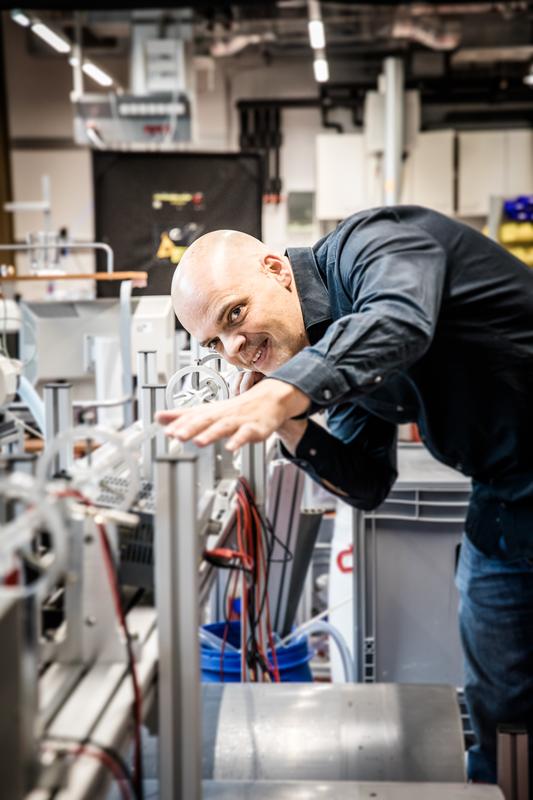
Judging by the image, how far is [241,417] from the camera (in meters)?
0.95

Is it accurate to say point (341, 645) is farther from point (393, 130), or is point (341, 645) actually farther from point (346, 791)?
point (393, 130)

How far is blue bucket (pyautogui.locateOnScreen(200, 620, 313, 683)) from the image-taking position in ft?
6.90

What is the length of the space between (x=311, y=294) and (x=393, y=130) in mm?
5195

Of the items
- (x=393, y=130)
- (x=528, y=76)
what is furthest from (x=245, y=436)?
(x=528, y=76)

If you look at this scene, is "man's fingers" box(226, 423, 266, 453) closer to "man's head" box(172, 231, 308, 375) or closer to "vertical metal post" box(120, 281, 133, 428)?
"man's head" box(172, 231, 308, 375)

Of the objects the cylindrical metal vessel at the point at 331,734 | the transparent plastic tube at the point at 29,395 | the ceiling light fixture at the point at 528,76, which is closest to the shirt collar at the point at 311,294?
the cylindrical metal vessel at the point at 331,734

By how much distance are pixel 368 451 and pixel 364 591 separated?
0.93 meters

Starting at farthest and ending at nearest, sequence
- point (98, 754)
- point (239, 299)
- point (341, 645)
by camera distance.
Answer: point (341, 645) → point (239, 299) → point (98, 754)

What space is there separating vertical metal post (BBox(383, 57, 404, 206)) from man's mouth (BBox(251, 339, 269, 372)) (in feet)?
16.2

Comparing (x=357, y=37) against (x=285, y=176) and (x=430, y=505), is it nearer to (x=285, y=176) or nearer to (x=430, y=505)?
(x=285, y=176)

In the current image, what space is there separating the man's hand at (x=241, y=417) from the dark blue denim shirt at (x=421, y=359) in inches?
0.8

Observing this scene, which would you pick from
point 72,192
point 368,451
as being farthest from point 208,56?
point 368,451

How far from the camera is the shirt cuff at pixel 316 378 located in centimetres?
100

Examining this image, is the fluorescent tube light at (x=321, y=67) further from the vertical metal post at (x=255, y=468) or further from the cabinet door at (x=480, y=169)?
the vertical metal post at (x=255, y=468)
